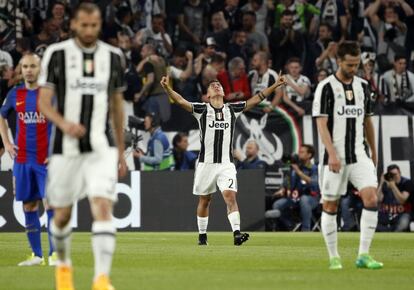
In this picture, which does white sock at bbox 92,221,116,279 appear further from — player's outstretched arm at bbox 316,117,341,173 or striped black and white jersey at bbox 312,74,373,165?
striped black and white jersey at bbox 312,74,373,165

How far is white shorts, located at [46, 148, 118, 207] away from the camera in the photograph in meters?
9.73

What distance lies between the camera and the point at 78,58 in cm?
995

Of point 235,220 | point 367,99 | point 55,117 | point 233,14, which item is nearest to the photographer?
point 55,117

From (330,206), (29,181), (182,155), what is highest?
(182,155)

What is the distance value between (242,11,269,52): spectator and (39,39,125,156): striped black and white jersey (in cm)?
→ 1709

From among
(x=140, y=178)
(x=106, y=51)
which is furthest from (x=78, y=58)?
(x=140, y=178)

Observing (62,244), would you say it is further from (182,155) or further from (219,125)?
(182,155)

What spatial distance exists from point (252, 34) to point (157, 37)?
2.25 metres

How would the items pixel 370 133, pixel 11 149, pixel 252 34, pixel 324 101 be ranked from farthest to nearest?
pixel 252 34
pixel 11 149
pixel 370 133
pixel 324 101

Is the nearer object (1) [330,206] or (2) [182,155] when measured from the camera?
(1) [330,206]

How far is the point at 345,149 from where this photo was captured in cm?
1289

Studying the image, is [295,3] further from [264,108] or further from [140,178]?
[140,178]

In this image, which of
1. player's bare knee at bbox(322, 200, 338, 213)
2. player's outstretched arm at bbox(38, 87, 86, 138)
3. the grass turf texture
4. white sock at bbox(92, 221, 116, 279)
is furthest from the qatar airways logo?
white sock at bbox(92, 221, 116, 279)

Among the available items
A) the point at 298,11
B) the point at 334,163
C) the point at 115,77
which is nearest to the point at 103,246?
the point at 115,77
